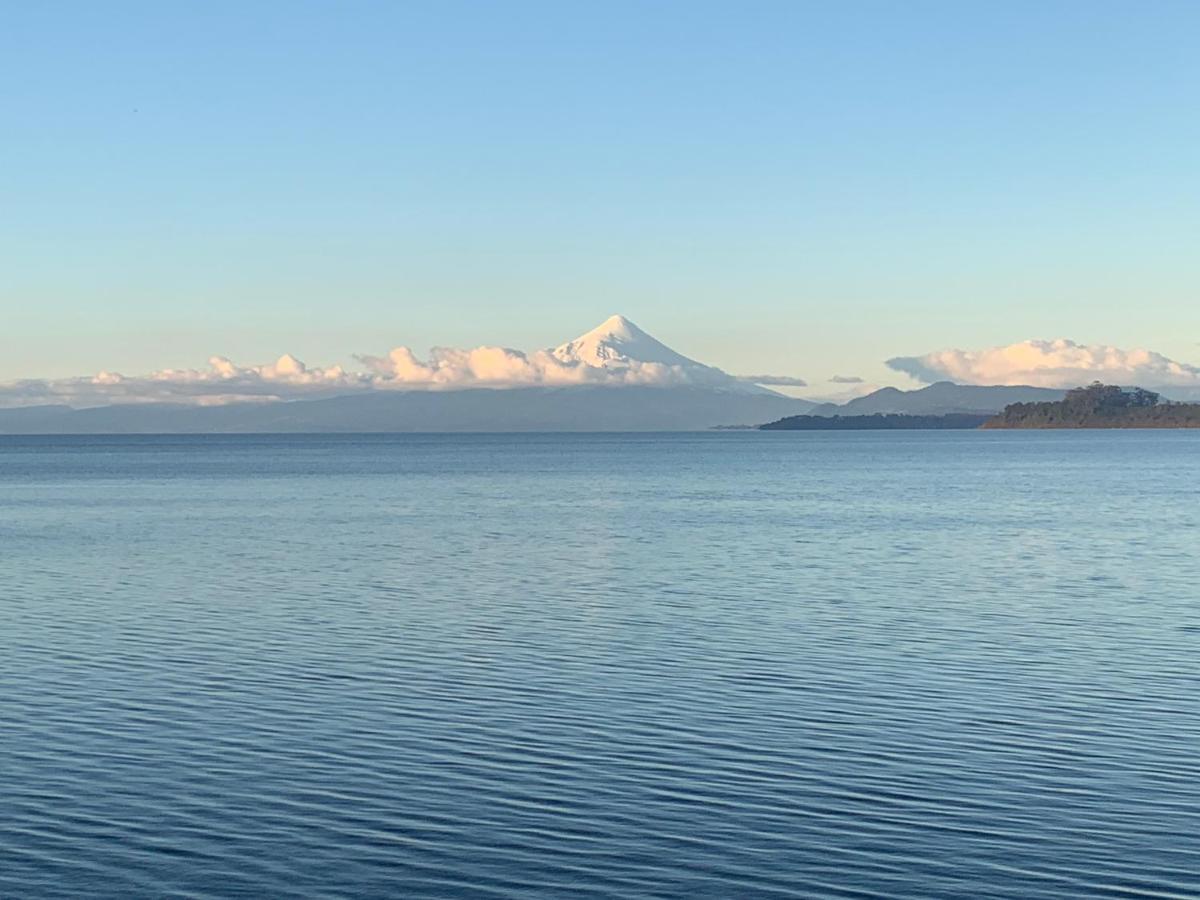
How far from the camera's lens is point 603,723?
2422cm

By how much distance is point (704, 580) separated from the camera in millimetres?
47781

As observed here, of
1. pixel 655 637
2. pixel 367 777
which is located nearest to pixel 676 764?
pixel 367 777

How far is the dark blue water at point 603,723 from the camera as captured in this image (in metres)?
16.6

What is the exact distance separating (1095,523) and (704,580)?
1286 inches

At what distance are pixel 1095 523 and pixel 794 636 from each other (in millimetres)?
43737

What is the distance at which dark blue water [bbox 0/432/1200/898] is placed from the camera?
16.6 meters

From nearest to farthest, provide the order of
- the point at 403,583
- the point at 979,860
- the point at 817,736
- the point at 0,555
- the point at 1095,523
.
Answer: the point at 979,860 → the point at 817,736 → the point at 403,583 → the point at 0,555 → the point at 1095,523

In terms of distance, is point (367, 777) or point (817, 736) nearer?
point (367, 777)

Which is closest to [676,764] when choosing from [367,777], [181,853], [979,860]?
[367,777]

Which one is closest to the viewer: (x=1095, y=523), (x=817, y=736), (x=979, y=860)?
(x=979, y=860)

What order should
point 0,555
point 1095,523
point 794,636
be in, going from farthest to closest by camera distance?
point 1095,523 → point 0,555 → point 794,636

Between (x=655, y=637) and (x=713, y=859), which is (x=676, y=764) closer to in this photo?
(x=713, y=859)

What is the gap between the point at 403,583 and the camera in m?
47.2

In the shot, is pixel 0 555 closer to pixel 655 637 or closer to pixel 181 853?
pixel 655 637
